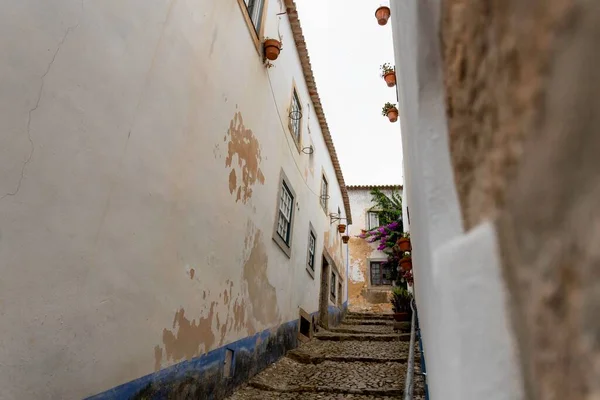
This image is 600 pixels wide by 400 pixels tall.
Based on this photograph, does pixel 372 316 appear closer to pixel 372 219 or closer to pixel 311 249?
pixel 311 249

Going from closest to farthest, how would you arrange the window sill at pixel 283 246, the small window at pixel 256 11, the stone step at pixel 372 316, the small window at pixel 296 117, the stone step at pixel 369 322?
1. the small window at pixel 256 11
2. the window sill at pixel 283 246
3. the small window at pixel 296 117
4. the stone step at pixel 369 322
5. the stone step at pixel 372 316

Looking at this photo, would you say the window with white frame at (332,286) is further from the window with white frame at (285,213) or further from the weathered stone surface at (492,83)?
the weathered stone surface at (492,83)

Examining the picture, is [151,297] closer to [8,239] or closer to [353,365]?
[8,239]

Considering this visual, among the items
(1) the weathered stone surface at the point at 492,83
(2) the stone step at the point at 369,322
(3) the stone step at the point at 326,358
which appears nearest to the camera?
(1) the weathered stone surface at the point at 492,83

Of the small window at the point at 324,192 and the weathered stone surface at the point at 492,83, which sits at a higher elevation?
the small window at the point at 324,192

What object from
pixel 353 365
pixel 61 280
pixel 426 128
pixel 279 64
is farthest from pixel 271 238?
pixel 426 128

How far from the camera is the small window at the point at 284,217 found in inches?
290

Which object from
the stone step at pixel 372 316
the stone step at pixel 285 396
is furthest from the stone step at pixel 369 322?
the stone step at pixel 285 396

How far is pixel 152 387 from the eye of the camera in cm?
341

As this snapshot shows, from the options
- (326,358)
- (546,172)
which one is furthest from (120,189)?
(326,358)

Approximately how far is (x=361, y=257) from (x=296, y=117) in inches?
491

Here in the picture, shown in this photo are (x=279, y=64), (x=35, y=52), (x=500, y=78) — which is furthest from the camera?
(x=279, y=64)

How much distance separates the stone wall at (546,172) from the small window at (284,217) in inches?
251

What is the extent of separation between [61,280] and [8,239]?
46 centimetres
